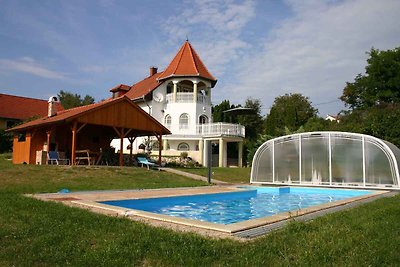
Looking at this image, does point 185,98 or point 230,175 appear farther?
point 185,98

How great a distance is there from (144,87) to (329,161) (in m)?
25.4

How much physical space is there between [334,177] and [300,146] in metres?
2.48

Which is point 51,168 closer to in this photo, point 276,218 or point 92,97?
point 276,218

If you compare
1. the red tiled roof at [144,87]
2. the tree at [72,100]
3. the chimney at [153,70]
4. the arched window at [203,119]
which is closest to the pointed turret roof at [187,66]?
the red tiled roof at [144,87]

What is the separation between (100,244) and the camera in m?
5.54

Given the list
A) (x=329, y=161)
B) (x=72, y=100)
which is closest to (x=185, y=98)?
(x=329, y=161)

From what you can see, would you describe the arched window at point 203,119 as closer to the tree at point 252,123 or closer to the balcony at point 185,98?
the balcony at point 185,98

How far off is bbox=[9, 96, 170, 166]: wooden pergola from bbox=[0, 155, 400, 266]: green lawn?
14355 millimetres

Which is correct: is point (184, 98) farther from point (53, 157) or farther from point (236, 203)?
point (236, 203)

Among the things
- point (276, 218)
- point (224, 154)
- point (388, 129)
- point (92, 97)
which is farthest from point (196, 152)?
point (92, 97)

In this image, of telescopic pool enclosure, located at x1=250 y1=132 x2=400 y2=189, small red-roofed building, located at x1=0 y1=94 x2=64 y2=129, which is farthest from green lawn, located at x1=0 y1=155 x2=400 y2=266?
small red-roofed building, located at x1=0 y1=94 x2=64 y2=129

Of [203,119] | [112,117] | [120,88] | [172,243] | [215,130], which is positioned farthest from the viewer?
[120,88]

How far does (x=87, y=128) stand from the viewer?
88.2 ft

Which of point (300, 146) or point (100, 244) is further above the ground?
point (300, 146)
